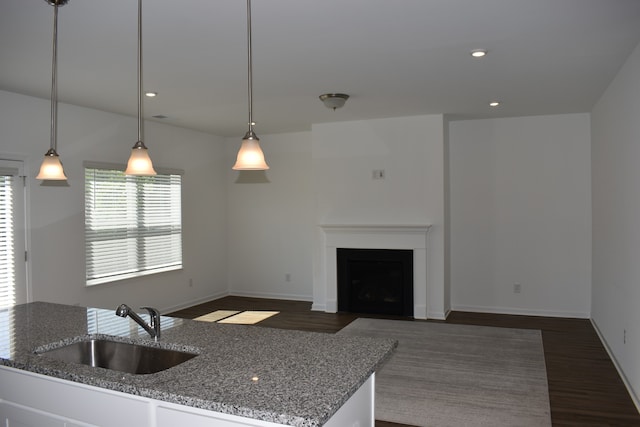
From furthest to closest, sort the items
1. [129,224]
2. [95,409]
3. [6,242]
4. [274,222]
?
[274,222], [129,224], [6,242], [95,409]

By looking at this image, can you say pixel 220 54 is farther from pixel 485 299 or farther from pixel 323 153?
pixel 485 299

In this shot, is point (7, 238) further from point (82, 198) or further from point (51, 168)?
point (51, 168)

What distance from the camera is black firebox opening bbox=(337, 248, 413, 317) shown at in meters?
6.40

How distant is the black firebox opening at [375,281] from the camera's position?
6.40 m

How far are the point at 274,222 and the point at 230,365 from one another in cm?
580

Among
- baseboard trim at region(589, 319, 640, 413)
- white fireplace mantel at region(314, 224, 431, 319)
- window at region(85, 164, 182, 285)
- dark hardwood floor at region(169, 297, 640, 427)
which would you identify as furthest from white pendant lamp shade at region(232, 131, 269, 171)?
white fireplace mantel at region(314, 224, 431, 319)

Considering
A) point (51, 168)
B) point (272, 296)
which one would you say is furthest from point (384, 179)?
point (51, 168)

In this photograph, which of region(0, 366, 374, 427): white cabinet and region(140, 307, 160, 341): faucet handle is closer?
region(0, 366, 374, 427): white cabinet

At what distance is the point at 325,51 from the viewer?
11.8 feet

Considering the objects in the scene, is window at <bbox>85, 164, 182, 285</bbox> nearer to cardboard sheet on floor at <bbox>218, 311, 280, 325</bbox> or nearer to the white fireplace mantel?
cardboard sheet on floor at <bbox>218, 311, 280, 325</bbox>

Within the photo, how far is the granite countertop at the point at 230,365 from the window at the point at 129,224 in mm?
3113

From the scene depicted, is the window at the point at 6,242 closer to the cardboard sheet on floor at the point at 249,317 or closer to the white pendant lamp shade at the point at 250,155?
the cardboard sheet on floor at the point at 249,317

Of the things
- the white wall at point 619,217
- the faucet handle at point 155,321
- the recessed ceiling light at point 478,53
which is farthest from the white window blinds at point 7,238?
the white wall at point 619,217

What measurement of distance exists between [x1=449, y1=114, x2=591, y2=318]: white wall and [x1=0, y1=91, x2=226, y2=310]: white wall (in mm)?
3570
